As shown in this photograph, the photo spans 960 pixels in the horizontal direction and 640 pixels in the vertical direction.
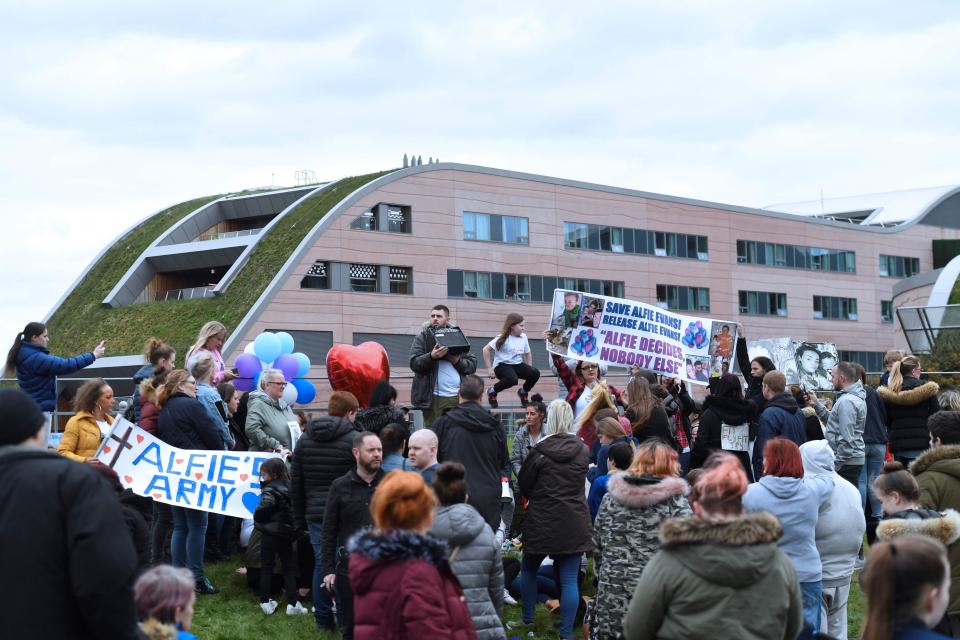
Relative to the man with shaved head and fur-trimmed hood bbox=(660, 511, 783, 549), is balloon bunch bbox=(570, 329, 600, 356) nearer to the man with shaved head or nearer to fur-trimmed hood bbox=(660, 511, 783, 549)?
the man with shaved head

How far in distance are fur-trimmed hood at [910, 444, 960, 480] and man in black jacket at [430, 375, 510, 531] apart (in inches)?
138

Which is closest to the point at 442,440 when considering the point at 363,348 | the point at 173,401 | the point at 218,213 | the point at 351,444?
the point at 351,444

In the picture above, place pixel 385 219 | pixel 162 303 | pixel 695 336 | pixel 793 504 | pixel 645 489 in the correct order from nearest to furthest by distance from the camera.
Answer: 1. pixel 645 489
2. pixel 793 504
3. pixel 695 336
4. pixel 385 219
5. pixel 162 303

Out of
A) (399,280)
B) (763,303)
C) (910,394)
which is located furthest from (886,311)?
(910,394)

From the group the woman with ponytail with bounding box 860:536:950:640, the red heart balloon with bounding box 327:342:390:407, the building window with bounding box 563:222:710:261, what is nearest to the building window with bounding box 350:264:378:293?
the building window with bounding box 563:222:710:261

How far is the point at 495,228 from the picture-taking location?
59.8 metres

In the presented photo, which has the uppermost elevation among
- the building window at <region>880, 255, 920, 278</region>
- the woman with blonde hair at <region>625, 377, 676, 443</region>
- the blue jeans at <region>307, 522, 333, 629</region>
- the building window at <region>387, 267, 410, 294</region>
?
the building window at <region>880, 255, 920, 278</region>

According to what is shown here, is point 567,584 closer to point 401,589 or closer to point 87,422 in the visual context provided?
point 87,422

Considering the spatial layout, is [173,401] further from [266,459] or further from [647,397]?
[647,397]

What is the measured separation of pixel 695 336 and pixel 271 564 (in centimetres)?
839

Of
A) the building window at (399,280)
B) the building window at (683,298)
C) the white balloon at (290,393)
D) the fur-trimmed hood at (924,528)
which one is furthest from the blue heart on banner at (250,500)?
the building window at (683,298)

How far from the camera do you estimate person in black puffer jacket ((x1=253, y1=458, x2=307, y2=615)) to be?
10.5 meters

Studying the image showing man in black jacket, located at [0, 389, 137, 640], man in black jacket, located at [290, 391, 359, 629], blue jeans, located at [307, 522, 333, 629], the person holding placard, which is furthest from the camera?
the person holding placard

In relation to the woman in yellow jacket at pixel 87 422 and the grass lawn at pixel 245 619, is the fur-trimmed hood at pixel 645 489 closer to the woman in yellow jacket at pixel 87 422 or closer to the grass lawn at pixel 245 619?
the grass lawn at pixel 245 619
